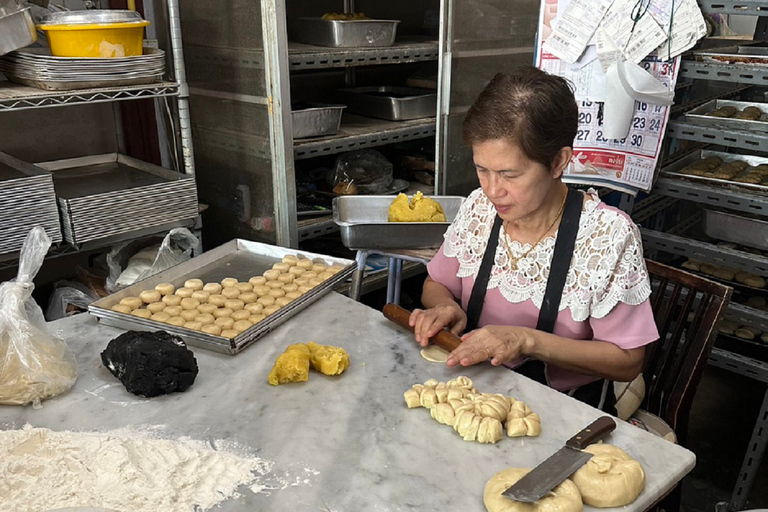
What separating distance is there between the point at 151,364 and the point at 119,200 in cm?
111

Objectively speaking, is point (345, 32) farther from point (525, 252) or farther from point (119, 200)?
point (525, 252)

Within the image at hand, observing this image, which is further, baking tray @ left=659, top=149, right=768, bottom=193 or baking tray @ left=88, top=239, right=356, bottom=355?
baking tray @ left=659, top=149, right=768, bottom=193

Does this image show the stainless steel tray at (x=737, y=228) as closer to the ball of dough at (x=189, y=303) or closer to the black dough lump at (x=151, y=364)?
the ball of dough at (x=189, y=303)

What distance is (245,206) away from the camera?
9.72ft

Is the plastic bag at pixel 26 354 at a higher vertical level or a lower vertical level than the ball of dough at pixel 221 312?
higher

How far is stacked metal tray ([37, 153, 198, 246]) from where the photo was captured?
7.58ft

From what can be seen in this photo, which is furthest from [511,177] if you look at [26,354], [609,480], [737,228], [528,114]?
[737,228]

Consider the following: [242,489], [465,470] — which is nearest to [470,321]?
[465,470]

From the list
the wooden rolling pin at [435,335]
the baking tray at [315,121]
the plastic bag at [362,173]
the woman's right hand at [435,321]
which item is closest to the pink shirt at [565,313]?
the woman's right hand at [435,321]

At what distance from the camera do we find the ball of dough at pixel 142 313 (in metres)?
1.85

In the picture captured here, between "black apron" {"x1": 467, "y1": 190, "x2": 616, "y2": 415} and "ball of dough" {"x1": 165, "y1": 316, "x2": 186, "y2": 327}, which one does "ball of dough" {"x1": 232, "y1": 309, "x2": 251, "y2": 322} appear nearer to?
"ball of dough" {"x1": 165, "y1": 316, "x2": 186, "y2": 327}

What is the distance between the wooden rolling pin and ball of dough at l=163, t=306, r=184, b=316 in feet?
1.98

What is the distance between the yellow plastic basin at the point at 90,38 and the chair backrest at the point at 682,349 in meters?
1.89

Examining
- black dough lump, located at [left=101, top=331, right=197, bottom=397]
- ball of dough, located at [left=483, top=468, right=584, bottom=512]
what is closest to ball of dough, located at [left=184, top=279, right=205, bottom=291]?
black dough lump, located at [left=101, top=331, right=197, bottom=397]
